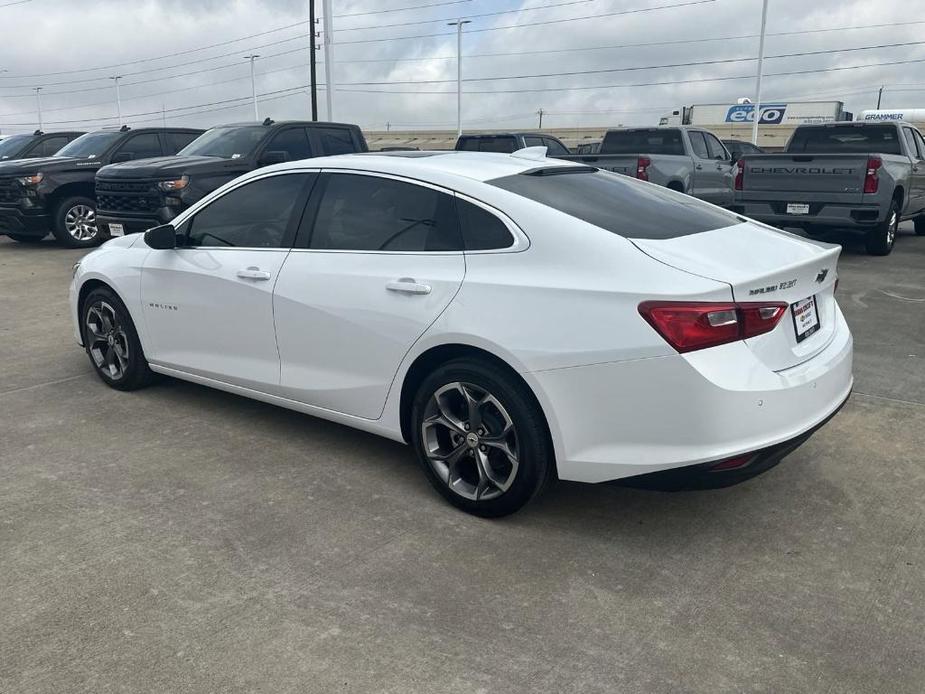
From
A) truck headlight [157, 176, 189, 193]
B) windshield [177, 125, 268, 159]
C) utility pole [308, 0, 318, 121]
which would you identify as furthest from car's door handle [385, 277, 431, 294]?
utility pole [308, 0, 318, 121]

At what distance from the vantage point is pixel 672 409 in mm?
3111

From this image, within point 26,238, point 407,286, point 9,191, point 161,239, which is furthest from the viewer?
point 26,238

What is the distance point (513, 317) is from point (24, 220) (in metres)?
11.7

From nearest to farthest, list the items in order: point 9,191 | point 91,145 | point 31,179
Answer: point 31,179, point 9,191, point 91,145

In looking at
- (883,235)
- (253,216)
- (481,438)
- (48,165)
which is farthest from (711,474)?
(48,165)

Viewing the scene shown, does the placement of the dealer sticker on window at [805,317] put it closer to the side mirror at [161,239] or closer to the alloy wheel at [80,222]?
the side mirror at [161,239]

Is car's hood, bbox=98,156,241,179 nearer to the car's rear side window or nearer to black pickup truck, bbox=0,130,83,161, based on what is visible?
black pickup truck, bbox=0,130,83,161

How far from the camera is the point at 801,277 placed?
3.47 m

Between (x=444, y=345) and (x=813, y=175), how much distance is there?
8.96 metres

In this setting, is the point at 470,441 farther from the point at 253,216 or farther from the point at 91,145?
the point at 91,145

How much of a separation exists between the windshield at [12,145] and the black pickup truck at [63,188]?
11.0ft

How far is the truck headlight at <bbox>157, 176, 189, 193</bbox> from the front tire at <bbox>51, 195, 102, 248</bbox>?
122 inches

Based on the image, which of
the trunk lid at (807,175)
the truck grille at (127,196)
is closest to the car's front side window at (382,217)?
the truck grille at (127,196)

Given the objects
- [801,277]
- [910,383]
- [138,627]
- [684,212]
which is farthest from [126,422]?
[910,383]
